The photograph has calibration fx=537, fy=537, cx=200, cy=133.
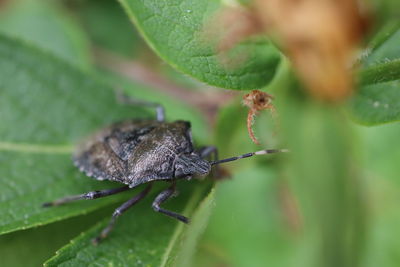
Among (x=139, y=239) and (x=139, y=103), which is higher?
(x=139, y=103)

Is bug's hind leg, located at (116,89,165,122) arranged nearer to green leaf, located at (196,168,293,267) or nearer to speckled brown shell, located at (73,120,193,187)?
speckled brown shell, located at (73,120,193,187)

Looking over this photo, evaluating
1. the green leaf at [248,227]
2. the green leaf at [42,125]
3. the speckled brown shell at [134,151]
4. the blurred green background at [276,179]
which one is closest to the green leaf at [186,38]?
the blurred green background at [276,179]

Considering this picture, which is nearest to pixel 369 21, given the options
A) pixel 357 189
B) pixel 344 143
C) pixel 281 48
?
pixel 281 48

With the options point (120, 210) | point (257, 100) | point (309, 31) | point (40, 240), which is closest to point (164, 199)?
point (120, 210)

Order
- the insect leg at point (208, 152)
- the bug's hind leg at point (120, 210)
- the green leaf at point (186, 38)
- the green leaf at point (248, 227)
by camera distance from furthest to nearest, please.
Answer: the green leaf at point (248, 227) < the insect leg at point (208, 152) < the bug's hind leg at point (120, 210) < the green leaf at point (186, 38)

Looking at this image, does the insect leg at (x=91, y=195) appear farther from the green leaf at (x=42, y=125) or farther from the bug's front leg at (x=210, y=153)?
the bug's front leg at (x=210, y=153)

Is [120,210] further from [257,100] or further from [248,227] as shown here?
[248,227]

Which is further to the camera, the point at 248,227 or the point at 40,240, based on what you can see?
the point at 248,227
